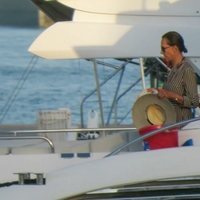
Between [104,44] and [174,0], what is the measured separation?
Result: 2.63 feet

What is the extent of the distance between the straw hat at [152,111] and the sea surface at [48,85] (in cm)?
802

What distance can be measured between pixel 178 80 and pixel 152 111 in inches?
11.0

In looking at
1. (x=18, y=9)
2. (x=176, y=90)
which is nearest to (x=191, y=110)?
(x=176, y=90)

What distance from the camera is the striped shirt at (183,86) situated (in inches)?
301

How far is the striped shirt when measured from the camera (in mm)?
7656

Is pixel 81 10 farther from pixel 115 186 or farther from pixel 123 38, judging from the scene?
pixel 115 186

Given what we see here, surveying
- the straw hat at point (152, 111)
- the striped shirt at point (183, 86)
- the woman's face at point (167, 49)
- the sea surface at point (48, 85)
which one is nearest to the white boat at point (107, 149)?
the straw hat at point (152, 111)

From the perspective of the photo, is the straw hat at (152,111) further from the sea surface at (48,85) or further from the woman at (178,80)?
Answer: the sea surface at (48,85)

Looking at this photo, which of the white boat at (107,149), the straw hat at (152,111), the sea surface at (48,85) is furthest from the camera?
the sea surface at (48,85)

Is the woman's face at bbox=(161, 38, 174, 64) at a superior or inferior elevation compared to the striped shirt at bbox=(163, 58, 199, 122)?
superior

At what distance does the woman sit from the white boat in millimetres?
369

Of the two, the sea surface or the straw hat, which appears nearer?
the straw hat

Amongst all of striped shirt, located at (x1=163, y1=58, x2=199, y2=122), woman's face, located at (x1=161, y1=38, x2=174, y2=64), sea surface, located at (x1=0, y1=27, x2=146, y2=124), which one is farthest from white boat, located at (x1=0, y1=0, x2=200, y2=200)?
sea surface, located at (x1=0, y1=27, x2=146, y2=124)

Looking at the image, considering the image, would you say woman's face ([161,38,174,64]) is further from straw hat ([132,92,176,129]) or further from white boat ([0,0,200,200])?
white boat ([0,0,200,200])
